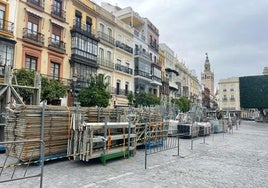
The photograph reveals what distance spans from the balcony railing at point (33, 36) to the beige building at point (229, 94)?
79022 mm

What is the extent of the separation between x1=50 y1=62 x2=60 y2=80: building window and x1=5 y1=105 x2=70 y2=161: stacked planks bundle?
46.8ft

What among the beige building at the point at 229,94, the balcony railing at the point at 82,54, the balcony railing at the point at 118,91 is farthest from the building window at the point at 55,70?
the beige building at the point at 229,94

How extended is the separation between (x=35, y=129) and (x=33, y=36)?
15.1m

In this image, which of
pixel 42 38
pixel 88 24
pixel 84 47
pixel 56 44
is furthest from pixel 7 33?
pixel 88 24

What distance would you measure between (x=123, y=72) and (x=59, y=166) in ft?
80.3

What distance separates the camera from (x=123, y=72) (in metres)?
31.2

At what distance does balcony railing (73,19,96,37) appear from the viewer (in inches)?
938

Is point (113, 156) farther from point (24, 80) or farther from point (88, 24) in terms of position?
point (88, 24)

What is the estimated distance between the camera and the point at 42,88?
16.8 meters

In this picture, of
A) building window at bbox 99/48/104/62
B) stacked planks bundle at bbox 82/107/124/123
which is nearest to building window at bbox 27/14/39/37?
building window at bbox 99/48/104/62

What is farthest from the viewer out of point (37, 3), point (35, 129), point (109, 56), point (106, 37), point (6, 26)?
point (109, 56)

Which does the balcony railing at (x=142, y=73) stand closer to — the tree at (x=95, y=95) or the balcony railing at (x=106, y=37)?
the balcony railing at (x=106, y=37)

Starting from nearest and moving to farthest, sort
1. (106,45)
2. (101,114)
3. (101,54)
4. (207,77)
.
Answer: (101,114) < (101,54) < (106,45) < (207,77)

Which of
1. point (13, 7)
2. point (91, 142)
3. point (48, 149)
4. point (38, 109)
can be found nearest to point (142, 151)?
point (91, 142)
